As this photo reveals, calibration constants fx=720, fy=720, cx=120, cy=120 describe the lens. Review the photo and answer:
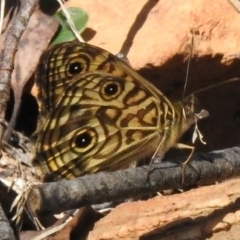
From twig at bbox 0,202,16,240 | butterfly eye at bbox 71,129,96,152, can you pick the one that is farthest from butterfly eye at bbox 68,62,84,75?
twig at bbox 0,202,16,240

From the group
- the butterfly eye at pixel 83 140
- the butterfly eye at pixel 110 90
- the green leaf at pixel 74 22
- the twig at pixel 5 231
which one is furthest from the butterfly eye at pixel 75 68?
the twig at pixel 5 231

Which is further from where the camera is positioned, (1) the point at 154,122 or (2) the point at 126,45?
(2) the point at 126,45

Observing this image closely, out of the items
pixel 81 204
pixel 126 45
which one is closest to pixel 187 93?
pixel 126 45

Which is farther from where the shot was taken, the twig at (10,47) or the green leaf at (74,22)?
the green leaf at (74,22)

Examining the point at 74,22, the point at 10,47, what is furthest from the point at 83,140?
the point at 74,22

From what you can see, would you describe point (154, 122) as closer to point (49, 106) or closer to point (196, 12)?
point (49, 106)

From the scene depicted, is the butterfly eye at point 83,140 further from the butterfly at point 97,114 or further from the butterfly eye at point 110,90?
the butterfly eye at point 110,90
